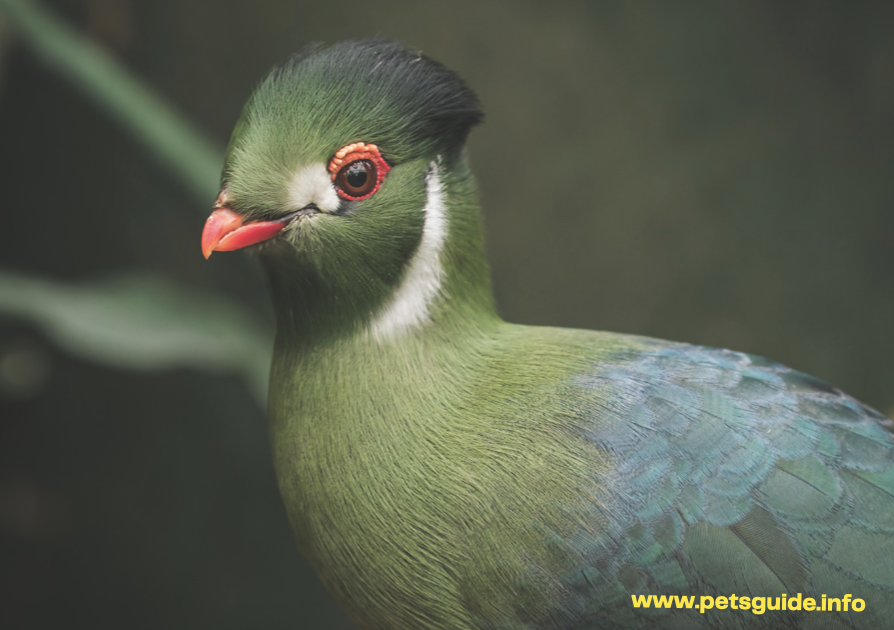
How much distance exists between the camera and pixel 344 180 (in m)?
1.22

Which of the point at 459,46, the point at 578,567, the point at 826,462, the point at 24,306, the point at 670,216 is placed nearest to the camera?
the point at 578,567

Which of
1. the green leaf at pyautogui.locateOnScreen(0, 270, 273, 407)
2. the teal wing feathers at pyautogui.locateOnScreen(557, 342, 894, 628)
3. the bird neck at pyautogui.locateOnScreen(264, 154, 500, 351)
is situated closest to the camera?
the teal wing feathers at pyautogui.locateOnScreen(557, 342, 894, 628)

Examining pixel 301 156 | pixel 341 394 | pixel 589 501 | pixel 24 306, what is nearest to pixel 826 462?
pixel 589 501

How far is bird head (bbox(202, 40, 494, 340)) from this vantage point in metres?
1.20

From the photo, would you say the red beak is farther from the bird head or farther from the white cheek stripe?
the white cheek stripe

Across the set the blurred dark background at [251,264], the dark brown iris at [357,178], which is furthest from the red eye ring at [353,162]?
the blurred dark background at [251,264]

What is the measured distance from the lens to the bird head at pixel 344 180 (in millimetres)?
1200

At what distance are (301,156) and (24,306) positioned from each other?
1.24 metres

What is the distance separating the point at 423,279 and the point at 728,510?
628 millimetres

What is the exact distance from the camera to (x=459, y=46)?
347 cm

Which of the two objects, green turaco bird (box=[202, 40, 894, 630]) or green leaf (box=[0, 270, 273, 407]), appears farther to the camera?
green leaf (box=[0, 270, 273, 407])

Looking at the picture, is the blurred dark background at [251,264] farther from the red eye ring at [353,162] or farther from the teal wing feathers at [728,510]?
the teal wing feathers at [728,510]

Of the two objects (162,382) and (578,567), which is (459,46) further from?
(578,567)

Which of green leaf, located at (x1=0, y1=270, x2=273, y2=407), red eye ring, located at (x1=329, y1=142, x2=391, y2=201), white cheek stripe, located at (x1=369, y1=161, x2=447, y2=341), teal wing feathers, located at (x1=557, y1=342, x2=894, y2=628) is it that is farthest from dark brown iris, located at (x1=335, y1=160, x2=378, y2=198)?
green leaf, located at (x1=0, y1=270, x2=273, y2=407)
